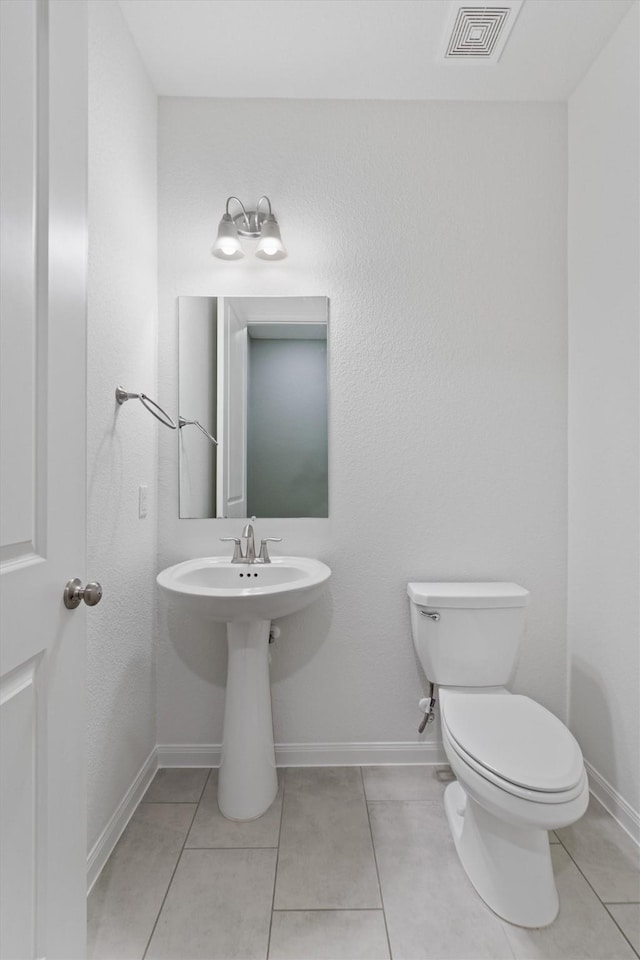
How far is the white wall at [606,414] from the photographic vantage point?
168 centimetres

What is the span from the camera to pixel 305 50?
1.79m

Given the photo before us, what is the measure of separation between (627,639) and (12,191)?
1928mm

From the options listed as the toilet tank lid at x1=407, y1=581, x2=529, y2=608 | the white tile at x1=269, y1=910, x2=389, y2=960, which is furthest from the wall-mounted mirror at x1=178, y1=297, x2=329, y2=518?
the white tile at x1=269, y1=910, x2=389, y2=960

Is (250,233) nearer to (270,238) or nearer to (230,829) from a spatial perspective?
(270,238)

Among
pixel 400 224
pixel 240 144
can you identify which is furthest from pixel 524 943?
pixel 240 144

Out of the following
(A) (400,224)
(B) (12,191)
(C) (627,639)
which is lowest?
(C) (627,639)

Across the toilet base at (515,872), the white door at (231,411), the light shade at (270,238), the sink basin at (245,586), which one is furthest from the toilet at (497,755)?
the light shade at (270,238)

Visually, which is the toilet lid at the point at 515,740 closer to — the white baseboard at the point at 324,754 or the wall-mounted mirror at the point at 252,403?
the white baseboard at the point at 324,754

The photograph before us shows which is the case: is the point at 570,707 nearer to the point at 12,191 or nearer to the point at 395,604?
the point at 395,604

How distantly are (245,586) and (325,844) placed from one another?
0.82 metres

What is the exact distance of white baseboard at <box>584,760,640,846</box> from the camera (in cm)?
165

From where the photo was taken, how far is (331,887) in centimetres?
144

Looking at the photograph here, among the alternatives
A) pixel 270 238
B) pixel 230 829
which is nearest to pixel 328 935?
pixel 230 829

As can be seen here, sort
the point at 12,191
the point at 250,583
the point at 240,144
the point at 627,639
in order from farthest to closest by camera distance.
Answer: the point at 240,144
the point at 250,583
the point at 627,639
the point at 12,191
